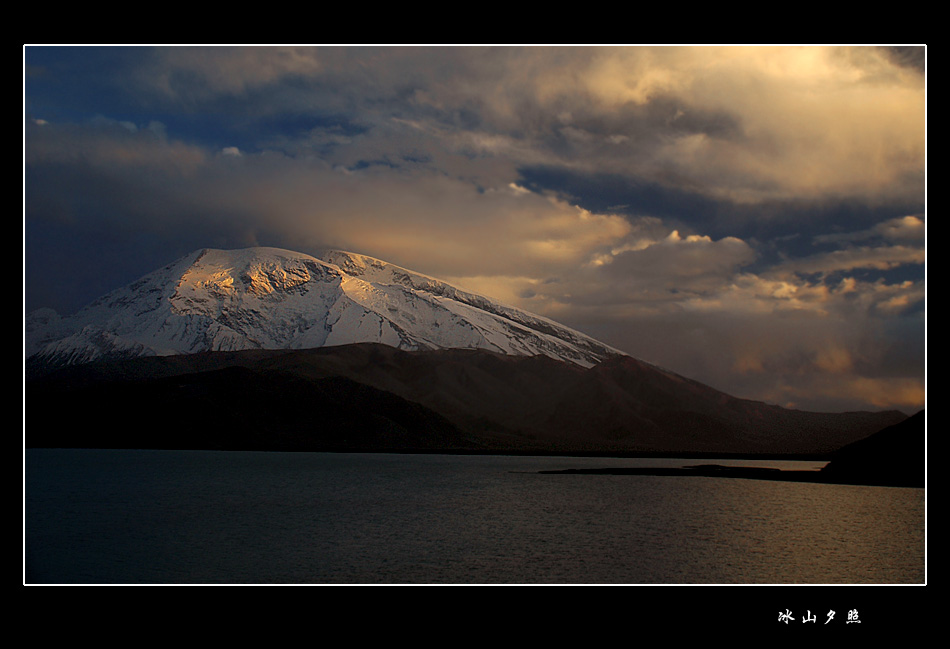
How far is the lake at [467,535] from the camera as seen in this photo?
3142 centimetres

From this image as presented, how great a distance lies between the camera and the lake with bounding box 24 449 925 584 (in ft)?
103

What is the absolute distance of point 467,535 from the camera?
4253 centimetres
